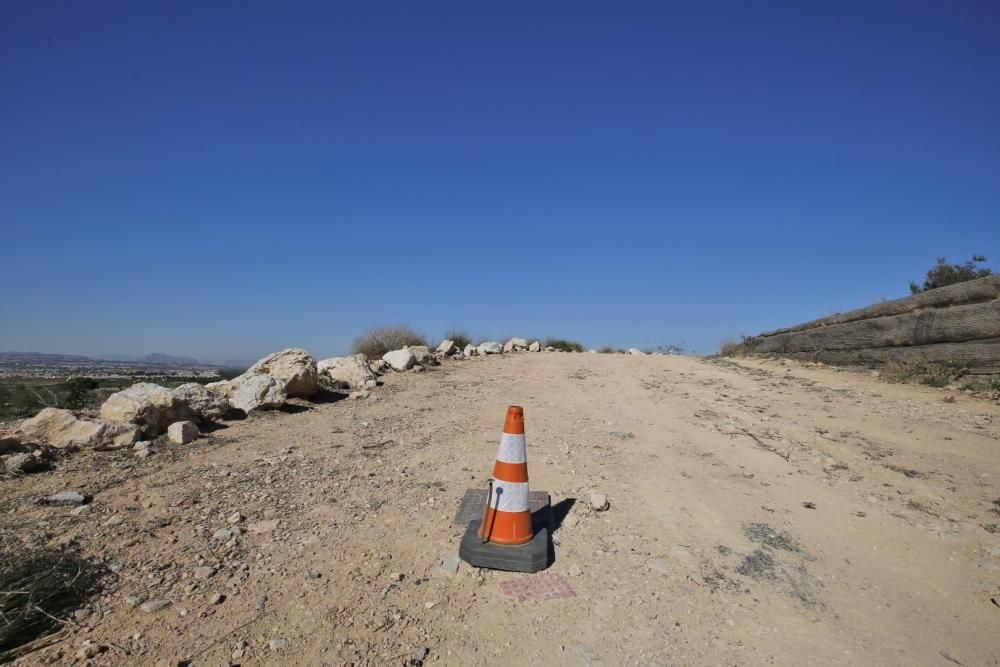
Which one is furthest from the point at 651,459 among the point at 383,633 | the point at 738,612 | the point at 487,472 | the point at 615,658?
the point at 383,633

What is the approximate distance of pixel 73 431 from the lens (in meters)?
4.61

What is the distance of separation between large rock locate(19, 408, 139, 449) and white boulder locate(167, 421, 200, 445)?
328 millimetres

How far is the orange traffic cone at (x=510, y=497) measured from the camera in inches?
129

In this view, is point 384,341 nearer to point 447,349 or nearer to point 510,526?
point 447,349

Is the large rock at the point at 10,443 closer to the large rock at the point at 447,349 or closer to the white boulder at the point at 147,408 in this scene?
the white boulder at the point at 147,408

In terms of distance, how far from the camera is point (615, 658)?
7.73 ft

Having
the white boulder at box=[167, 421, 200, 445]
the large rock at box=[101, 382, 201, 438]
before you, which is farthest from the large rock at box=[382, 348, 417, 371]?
the white boulder at box=[167, 421, 200, 445]

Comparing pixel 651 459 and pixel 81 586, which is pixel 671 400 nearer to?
pixel 651 459

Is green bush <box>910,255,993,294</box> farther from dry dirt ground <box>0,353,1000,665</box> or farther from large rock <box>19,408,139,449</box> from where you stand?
large rock <box>19,408,139,449</box>

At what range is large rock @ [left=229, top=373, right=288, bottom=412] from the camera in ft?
21.0

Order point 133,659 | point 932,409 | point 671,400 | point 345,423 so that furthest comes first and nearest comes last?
point 671,400 < point 932,409 < point 345,423 < point 133,659

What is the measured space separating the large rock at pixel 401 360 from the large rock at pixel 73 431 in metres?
5.38

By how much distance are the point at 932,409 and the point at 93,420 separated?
997cm

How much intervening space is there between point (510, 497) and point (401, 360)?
22.9 feet
